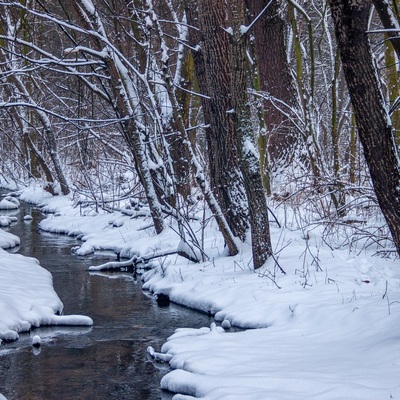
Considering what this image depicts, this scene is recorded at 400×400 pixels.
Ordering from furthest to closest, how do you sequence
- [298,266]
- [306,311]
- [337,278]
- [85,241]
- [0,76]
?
1. [85,241]
2. [0,76]
3. [298,266]
4. [337,278]
5. [306,311]

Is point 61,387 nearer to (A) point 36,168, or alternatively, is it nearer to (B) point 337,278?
(B) point 337,278

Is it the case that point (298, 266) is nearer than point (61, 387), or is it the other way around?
point (61, 387)

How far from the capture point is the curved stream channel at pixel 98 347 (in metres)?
5.13

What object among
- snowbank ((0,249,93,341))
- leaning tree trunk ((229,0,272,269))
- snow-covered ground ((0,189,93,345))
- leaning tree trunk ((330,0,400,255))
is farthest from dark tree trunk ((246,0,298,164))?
leaning tree trunk ((330,0,400,255))

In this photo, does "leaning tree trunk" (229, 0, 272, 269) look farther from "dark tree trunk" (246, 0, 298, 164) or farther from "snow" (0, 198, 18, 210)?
"snow" (0, 198, 18, 210)

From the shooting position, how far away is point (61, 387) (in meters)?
5.15

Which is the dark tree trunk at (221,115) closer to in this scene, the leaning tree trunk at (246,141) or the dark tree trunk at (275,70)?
the leaning tree trunk at (246,141)

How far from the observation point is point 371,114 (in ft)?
14.4

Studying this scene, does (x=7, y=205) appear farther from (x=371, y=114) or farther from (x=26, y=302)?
(x=371, y=114)

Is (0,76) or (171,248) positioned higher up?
(0,76)

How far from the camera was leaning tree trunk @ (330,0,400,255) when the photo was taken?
171 inches

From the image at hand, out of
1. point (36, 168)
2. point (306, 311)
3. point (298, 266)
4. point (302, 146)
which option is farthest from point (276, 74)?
point (36, 168)

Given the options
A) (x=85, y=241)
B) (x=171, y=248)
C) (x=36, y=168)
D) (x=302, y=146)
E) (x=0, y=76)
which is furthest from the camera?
(x=36, y=168)

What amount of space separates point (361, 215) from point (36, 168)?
1725cm
